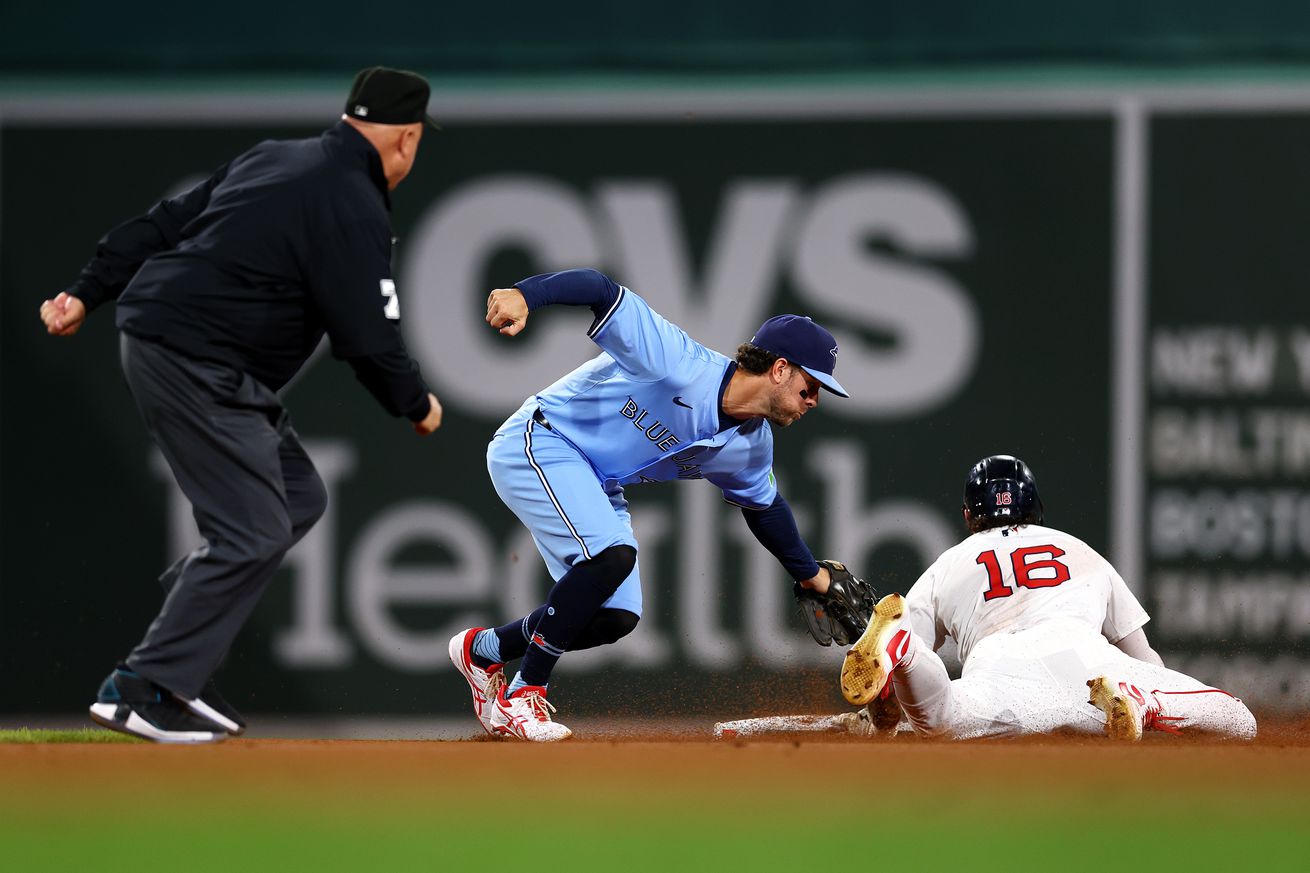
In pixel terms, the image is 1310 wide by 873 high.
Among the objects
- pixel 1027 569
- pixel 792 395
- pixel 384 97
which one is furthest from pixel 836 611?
pixel 384 97

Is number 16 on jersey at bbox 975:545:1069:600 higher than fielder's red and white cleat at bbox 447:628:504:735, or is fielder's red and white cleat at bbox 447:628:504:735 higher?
number 16 on jersey at bbox 975:545:1069:600

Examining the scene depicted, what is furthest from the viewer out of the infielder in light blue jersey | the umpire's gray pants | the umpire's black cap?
the infielder in light blue jersey

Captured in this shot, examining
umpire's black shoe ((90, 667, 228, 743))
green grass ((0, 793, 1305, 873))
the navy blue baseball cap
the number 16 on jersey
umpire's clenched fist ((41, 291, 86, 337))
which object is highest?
umpire's clenched fist ((41, 291, 86, 337))

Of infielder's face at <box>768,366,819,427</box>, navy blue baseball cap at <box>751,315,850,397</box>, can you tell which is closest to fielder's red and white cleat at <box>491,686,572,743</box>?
infielder's face at <box>768,366,819,427</box>

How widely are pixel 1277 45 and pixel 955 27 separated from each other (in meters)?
1.77

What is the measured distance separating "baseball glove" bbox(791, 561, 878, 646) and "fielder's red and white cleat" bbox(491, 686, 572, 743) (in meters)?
1.19

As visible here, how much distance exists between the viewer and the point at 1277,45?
8.24 m

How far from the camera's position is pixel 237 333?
4.09 metres

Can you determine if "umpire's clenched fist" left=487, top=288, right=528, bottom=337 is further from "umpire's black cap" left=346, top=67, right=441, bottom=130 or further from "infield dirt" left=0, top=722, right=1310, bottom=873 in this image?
"infield dirt" left=0, top=722, right=1310, bottom=873

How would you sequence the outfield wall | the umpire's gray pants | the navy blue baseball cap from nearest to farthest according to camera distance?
the umpire's gray pants < the navy blue baseball cap < the outfield wall

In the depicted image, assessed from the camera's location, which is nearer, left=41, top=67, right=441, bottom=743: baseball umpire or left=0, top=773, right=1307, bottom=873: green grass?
left=0, top=773, right=1307, bottom=873: green grass

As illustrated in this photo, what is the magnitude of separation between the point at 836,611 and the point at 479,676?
1386 mm

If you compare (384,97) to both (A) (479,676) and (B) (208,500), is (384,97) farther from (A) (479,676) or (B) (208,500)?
(A) (479,676)

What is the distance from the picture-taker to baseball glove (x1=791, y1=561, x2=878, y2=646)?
570 centimetres
